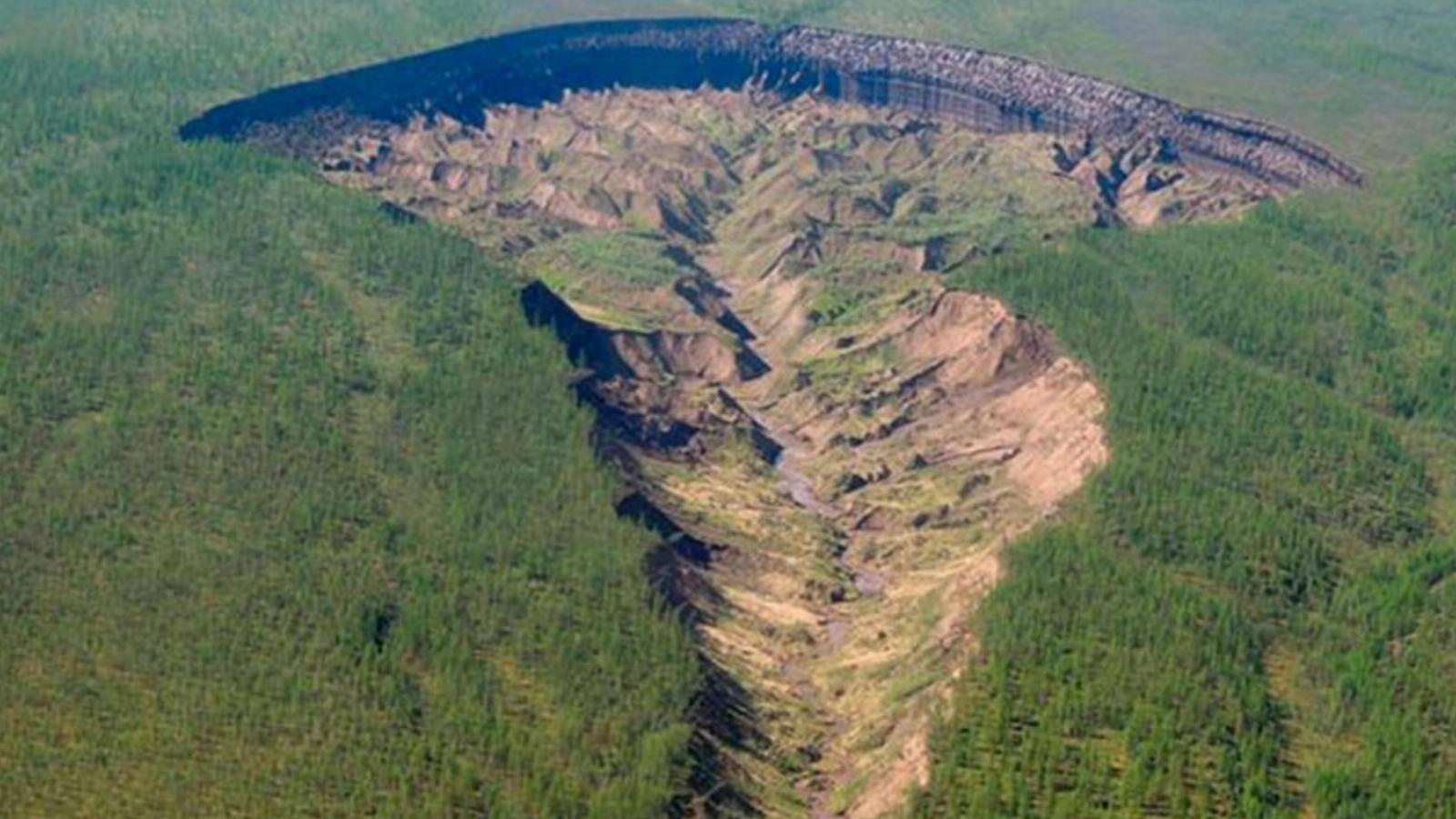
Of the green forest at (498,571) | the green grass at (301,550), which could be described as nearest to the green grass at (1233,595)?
the green forest at (498,571)

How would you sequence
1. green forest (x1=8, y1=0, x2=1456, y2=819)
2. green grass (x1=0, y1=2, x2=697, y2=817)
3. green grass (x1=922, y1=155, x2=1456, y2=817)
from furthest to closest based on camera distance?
green grass (x1=922, y1=155, x2=1456, y2=817) → green forest (x1=8, y1=0, x2=1456, y2=819) → green grass (x1=0, y1=2, x2=697, y2=817)

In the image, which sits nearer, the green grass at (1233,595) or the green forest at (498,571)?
the green forest at (498,571)

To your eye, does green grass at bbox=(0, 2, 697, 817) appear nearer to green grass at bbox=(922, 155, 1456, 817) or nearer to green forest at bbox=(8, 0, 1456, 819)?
green forest at bbox=(8, 0, 1456, 819)

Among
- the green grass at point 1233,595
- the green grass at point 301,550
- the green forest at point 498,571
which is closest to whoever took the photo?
the green grass at point 301,550

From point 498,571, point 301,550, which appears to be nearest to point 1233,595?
point 498,571

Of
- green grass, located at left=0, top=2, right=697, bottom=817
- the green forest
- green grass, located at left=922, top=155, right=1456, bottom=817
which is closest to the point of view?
green grass, located at left=0, top=2, right=697, bottom=817

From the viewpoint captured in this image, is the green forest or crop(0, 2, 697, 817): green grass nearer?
crop(0, 2, 697, 817): green grass

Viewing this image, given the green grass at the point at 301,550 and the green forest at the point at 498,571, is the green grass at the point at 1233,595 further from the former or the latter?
the green grass at the point at 301,550

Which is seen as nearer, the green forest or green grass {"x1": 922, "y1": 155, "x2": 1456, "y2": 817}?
the green forest

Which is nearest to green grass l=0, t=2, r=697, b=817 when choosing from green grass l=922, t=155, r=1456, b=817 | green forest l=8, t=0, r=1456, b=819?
green forest l=8, t=0, r=1456, b=819

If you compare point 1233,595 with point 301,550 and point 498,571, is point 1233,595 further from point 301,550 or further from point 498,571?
point 301,550
